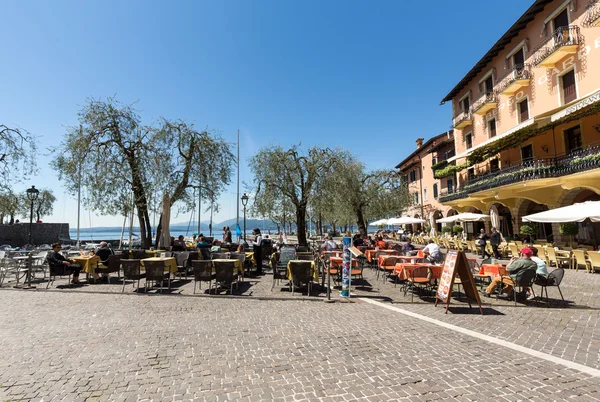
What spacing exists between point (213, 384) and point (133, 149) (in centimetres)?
1520

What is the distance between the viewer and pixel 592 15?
15.1 meters

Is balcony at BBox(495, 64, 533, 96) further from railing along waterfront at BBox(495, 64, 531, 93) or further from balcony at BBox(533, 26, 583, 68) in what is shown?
balcony at BBox(533, 26, 583, 68)

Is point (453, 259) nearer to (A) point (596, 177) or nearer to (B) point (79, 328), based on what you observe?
(B) point (79, 328)

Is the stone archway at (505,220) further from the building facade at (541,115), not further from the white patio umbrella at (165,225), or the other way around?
the white patio umbrella at (165,225)

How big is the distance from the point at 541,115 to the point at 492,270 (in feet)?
40.1

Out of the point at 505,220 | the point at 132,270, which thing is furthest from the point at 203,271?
the point at 505,220

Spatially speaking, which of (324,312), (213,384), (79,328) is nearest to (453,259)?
(324,312)

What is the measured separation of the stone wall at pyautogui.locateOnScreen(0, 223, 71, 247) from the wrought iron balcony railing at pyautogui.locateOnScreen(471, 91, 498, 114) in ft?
126

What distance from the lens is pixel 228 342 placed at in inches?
193

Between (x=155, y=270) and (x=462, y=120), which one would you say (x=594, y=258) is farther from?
(x=462, y=120)

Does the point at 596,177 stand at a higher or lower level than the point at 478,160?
lower

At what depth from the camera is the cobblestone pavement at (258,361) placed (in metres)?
3.44

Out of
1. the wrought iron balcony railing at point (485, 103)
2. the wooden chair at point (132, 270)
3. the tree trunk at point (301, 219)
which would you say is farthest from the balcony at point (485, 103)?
the wooden chair at point (132, 270)

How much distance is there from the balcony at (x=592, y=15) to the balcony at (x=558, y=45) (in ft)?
2.87
